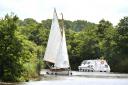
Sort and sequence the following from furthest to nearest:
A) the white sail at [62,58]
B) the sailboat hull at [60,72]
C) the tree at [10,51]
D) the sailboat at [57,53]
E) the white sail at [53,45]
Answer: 1. the white sail at [53,45]
2. the sailboat at [57,53]
3. the white sail at [62,58]
4. the sailboat hull at [60,72]
5. the tree at [10,51]

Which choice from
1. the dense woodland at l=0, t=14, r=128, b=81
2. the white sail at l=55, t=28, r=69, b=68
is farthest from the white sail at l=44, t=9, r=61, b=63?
the dense woodland at l=0, t=14, r=128, b=81

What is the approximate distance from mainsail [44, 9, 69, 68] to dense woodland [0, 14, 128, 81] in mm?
2475

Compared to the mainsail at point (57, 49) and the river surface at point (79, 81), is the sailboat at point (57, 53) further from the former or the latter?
the river surface at point (79, 81)

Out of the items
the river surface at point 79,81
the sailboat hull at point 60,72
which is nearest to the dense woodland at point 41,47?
the river surface at point 79,81

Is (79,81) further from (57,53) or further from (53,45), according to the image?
(53,45)

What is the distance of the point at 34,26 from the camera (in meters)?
145

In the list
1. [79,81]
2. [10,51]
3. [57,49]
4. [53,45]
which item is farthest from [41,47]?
[10,51]

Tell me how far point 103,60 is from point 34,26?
3444 centimetres

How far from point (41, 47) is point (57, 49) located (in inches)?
1049

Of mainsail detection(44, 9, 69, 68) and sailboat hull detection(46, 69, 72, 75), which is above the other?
mainsail detection(44, 9, 69, 68)

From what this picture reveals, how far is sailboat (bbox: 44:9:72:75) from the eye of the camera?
90250 mm

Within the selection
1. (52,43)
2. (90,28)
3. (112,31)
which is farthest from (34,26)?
(52,43)

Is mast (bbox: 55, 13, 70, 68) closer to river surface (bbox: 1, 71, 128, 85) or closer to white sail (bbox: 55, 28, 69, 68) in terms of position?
white sail (bbox: 55, 28, 69, 68)

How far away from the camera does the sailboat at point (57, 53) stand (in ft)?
296
